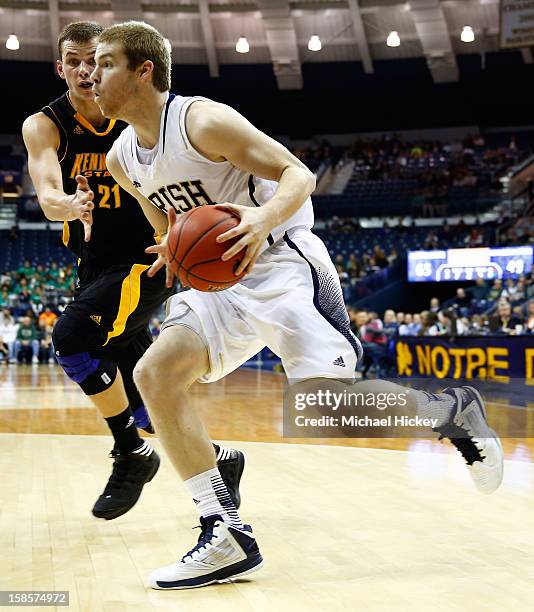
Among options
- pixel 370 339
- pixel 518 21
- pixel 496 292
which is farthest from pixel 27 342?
pixel 518 21

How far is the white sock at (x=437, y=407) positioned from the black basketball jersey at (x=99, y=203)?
1516 mm

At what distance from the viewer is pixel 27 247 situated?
23406 millimetres

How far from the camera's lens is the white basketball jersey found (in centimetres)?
280

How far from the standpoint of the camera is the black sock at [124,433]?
148 inches

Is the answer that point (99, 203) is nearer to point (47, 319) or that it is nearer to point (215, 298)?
point (215, 298)

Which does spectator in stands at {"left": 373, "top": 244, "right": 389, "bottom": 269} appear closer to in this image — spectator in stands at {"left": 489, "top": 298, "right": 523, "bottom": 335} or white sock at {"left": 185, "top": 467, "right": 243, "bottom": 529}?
spectator in stands at {"left": 489, "top": 298, "right": 523, "bottom": 335}

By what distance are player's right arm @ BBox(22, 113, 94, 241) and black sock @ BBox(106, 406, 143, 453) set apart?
0.98 metres

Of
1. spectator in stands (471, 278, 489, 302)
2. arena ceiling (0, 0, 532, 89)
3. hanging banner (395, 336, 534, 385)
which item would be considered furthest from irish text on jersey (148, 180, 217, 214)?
arena ceiling (0, 0, 532, 89)

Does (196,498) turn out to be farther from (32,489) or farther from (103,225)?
(32,489)

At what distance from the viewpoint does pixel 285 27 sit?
23.0 metres

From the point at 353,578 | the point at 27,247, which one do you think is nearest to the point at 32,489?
the point at 353,578

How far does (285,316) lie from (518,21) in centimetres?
1469

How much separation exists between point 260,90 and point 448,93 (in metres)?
5.76

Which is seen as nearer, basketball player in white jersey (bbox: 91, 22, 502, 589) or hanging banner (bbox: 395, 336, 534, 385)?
basketball player in white jersey (bbox: 91, 22, 502, 589)
